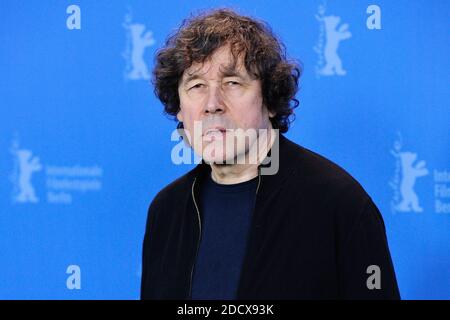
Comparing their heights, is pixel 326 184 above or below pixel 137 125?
below

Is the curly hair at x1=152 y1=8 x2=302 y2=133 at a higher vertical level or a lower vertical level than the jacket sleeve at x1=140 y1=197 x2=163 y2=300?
higher

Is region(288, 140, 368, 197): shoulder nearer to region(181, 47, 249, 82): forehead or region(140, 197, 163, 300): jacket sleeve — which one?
region(181, 47, 249, 82): forehead

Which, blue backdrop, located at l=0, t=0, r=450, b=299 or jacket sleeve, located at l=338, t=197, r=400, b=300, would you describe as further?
blue backdrop, located at l=0, t=0, r=450, b=299

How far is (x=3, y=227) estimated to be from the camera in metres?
2.07

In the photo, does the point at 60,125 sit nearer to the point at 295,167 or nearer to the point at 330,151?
the point at 330,151

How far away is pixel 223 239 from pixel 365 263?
279mm

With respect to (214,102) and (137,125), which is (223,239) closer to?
(214,102)

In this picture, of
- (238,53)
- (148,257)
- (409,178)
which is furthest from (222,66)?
(409,178)

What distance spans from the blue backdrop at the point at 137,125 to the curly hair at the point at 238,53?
0.44 metres

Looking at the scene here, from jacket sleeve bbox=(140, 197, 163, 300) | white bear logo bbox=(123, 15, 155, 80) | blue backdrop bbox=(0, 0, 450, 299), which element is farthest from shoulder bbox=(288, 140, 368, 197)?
white bear logo bbox=(123, 15, 155, 80)

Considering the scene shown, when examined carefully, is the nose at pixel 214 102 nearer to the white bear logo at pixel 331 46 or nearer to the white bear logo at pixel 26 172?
the white bear logo at pixel 331 46

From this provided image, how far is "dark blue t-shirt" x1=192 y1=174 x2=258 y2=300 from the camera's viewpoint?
4.17 ft

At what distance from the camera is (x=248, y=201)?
52.2 inches
